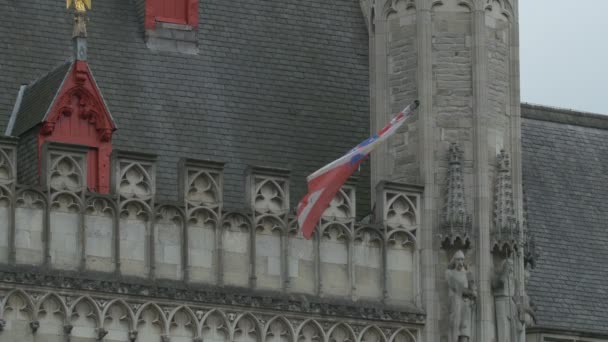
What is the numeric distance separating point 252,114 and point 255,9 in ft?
8.73

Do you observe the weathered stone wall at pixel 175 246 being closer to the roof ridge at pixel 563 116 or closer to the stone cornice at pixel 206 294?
the stone cornice at pixel 206 294

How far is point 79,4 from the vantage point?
48.1 meters

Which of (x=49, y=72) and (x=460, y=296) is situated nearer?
(x=460, y=296)

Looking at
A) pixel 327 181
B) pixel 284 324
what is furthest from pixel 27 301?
pixel 327 181

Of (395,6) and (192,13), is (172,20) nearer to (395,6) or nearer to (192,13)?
(192,13)

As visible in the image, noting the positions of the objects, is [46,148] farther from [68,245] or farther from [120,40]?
[120,40]

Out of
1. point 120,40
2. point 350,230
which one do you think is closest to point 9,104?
point 120,40

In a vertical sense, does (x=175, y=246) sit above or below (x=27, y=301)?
above

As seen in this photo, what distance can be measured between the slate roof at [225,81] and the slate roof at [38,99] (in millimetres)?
273

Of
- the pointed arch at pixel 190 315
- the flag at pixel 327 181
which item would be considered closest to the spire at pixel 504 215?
the flag at pixel 327 181

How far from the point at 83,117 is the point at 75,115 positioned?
0.13m

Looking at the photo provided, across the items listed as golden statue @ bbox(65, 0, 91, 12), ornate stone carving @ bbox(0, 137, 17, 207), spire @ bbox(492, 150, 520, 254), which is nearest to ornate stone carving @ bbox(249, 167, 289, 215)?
spire @ bbox(492, 150, 520, 254)

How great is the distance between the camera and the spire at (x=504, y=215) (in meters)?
47.2

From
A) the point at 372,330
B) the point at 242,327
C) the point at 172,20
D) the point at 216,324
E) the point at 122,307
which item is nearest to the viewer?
the point at 122,307
